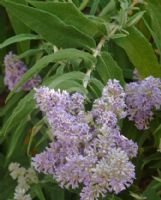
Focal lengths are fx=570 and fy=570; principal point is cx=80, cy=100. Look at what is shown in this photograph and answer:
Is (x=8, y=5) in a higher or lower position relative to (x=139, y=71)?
higher

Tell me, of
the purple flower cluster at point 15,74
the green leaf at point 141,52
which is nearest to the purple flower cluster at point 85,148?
the green leaf at point 141,52

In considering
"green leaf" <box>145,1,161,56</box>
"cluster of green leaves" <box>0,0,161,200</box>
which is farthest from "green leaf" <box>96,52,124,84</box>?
"green leaf" <box>145,1,161,56</box>

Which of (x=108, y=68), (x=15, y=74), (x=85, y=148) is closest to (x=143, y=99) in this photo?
(x=108, y=68)

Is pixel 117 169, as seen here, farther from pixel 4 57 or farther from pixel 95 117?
pixel 4 57

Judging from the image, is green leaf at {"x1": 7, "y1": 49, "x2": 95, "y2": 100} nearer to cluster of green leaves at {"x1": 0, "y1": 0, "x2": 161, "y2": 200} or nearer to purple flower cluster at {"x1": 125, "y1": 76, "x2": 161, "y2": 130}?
cluster of green leaves at {"x1": 0, "y1": 0, "x2": 161, "y2": 200}

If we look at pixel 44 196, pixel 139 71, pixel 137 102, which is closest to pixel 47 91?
pixel 137 102

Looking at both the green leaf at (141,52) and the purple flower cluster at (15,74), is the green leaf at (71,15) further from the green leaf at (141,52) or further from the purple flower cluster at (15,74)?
the purple flower cluster at (15,74)
